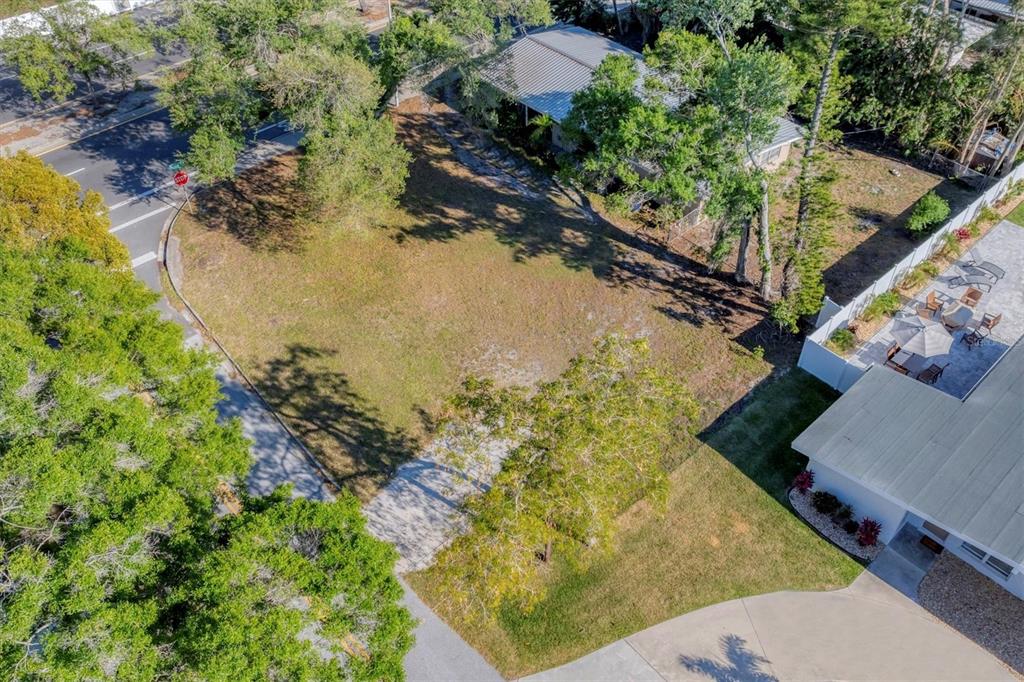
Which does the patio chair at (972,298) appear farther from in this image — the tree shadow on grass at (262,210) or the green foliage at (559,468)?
the tree shadow on grass at (262,210)

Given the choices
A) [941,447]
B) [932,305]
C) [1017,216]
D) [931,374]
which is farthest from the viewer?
[1017,216]

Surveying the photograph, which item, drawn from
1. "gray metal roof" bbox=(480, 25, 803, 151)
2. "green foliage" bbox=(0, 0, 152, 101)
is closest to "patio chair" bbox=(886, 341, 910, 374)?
"gray metal roof" bbox=(480, 25, 803, 151)

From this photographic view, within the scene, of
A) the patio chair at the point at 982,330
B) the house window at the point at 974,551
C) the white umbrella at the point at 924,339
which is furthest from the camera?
the patio chair at the point at 982,330

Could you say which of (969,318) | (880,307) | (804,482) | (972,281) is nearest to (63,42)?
(804,482)

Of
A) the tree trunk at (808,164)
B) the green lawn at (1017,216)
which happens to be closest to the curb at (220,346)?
the tree trunk at (808,164)

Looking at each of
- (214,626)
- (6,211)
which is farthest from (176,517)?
(6,211)

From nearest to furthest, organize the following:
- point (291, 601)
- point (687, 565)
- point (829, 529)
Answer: point (291, 601)
point (687, 565)
point (829, 529)

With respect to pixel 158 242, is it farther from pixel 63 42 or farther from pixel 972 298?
pixel 972 298

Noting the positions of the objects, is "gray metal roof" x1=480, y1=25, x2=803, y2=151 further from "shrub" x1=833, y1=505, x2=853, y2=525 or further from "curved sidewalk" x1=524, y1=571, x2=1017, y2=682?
"curved sidewalk" x1=524, y1=571, x2=1017, y2=682
